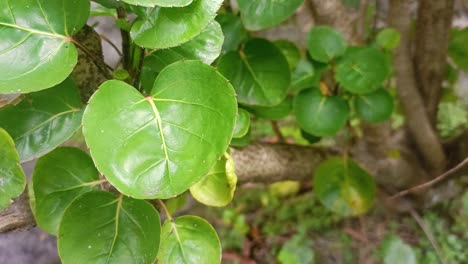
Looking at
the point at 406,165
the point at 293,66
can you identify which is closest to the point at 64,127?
the point at 293,66

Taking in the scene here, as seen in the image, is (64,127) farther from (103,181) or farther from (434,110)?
(434,110)

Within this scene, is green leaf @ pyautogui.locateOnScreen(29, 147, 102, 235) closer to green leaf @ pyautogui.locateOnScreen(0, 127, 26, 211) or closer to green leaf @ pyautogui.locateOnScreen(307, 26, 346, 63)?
green leaf @ pyautogui.locateOnScreen(0, 127, 26, 211)

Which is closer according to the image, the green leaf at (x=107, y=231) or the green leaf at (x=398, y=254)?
the green leaf at (x=107, y=231)

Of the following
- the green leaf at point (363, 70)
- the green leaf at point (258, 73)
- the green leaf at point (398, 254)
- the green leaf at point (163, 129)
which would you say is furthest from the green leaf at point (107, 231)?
the green leaf at point (398, 254)

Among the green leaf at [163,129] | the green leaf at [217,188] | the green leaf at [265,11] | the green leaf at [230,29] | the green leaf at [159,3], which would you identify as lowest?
the green leaf at [217,188]

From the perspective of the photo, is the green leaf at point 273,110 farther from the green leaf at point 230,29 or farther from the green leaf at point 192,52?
the green leaf at point 192,52

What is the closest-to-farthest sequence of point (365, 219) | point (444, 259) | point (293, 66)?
point (293, 66), point (444, 259), point (365, 219)

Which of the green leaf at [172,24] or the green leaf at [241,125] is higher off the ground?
the green leaf at [172,24]
